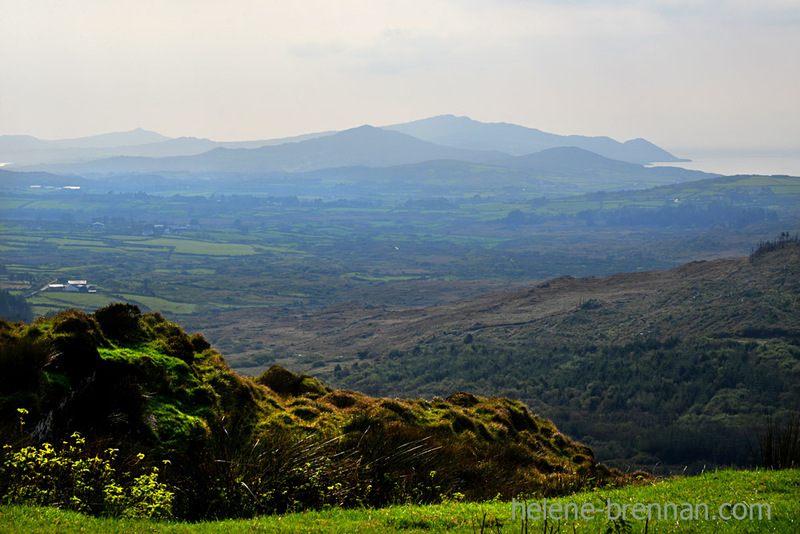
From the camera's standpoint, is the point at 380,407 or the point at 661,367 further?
the point at 661,367

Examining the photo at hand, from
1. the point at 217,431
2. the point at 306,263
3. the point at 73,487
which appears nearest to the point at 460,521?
the point at 73,487

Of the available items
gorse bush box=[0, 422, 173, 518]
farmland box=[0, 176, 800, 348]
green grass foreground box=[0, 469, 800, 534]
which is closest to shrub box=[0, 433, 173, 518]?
gorse bush box=[0, 422, 173, 518]

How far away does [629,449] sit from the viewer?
32.5 meters

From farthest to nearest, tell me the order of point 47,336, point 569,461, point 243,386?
point 569,461 → point 243,386 → point 47,336

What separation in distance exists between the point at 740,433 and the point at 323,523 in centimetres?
3032

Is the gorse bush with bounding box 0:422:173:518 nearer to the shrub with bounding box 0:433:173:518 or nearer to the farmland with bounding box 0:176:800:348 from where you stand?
the shrub with bounding box 0:433:173:518

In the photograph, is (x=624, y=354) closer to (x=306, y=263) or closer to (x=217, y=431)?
(x=217, y=431)

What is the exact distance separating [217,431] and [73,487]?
324cm

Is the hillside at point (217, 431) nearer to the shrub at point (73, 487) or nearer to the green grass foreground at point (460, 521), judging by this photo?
the shrub at point (73, 487)

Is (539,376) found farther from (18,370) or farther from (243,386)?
(18,370)

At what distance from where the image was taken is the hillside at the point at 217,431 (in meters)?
8.68

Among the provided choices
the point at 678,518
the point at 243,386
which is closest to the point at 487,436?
the point at 243,386

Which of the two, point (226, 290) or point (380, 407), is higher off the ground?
point (380, 407)

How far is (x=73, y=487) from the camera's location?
7.76 m
